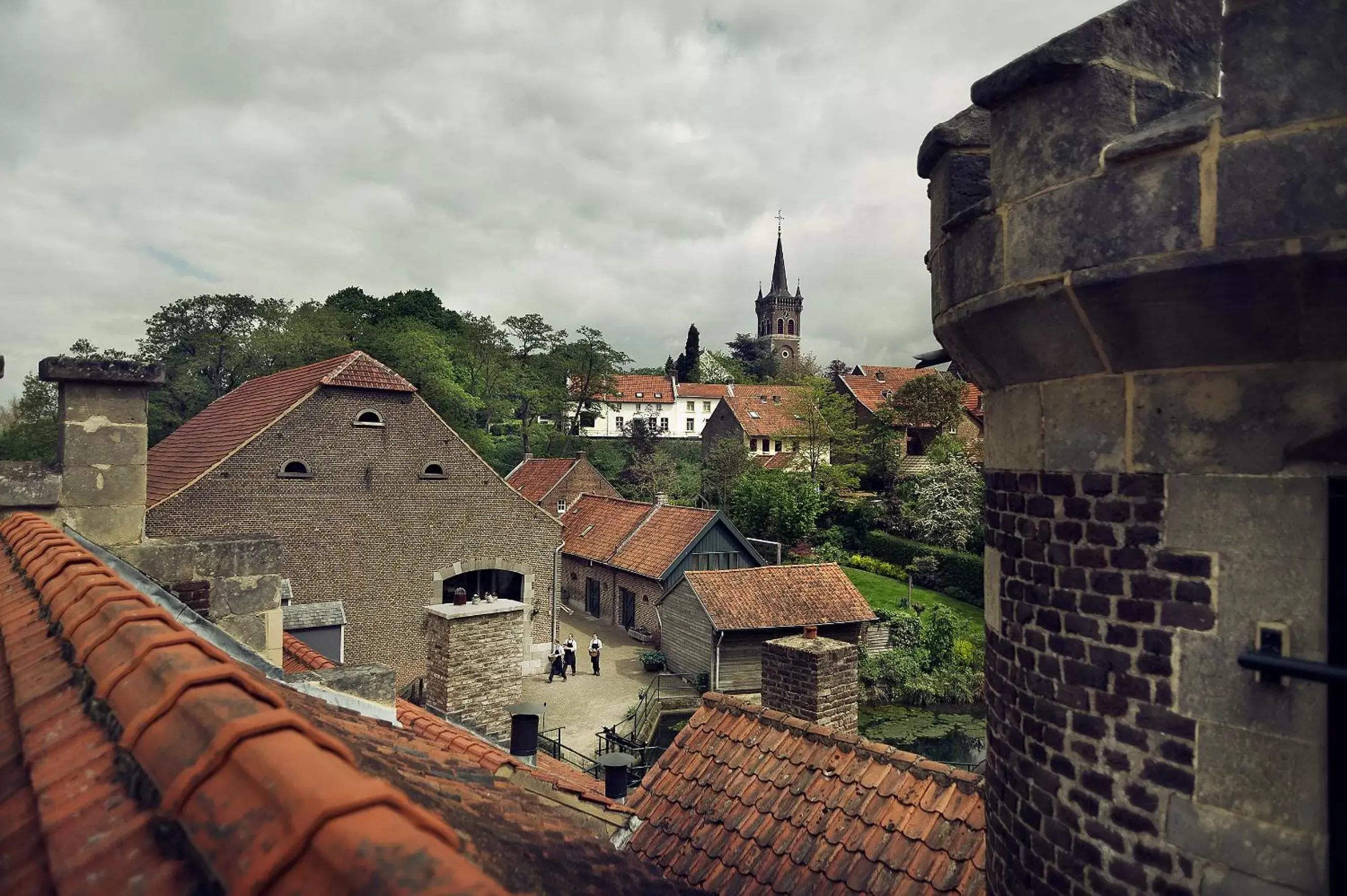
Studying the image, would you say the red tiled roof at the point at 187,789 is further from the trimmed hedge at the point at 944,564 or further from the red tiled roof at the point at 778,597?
the trimmed hedge at the point at 944,564

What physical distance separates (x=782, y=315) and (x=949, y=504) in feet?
246

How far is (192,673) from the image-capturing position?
1761 millimetres

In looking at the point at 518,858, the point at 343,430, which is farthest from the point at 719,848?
the point at 343,430

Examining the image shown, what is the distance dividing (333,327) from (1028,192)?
156 feet

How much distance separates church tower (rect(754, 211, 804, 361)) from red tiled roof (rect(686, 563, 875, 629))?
274ft

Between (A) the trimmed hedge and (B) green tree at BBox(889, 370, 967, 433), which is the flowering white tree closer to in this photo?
(A) the trimmed hedge

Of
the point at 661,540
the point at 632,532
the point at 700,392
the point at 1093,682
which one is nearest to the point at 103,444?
the point at 1093,682

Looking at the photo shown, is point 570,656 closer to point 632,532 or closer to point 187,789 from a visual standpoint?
point 632,532

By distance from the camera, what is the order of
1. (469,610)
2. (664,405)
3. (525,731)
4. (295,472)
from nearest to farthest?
(525,731) → (469,610) → (295,472) → (664,405)

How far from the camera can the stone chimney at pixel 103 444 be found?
217 inches

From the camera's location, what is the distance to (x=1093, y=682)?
2.86 metres

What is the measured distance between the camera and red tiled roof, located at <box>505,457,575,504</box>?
131 ft

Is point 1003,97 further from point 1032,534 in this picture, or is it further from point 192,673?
point 192,673

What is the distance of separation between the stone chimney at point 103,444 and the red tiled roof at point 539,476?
32370 mm
